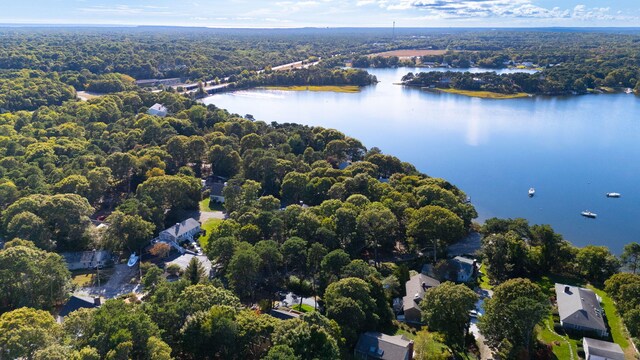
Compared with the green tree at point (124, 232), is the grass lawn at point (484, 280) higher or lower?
lower

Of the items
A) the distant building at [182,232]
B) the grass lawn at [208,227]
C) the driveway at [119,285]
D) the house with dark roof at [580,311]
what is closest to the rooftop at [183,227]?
the distant building at [182,232]

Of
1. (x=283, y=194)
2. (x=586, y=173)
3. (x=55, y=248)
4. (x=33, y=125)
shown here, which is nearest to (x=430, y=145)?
(x=586, y=173)

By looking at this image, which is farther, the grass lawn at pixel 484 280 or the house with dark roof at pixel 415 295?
the grass lawn at pixel 484 280

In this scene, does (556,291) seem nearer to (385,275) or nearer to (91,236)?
(385,275)

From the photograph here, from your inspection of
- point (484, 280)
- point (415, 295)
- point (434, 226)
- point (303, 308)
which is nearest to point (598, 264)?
point (484, 280)

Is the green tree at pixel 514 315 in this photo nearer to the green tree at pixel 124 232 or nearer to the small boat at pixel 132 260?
the small boat at pixel 132 260

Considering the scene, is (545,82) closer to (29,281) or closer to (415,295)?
(415,295)

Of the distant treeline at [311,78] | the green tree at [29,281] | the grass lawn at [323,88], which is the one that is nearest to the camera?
the green tree at [29,281]
